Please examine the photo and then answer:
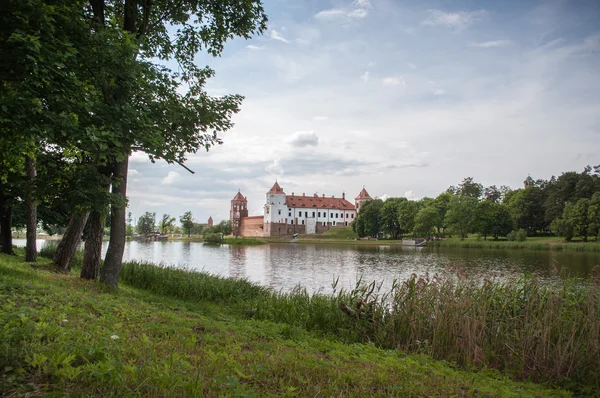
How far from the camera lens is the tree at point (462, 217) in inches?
2596

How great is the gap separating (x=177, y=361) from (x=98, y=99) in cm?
556

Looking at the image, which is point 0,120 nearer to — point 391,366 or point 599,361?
point 391,366

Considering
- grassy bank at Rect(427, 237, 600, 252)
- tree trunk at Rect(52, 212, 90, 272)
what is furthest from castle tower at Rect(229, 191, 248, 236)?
tree trunk at Rect(52, 212, 90, 272)

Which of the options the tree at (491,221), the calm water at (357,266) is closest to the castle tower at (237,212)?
the tree at (491,221)

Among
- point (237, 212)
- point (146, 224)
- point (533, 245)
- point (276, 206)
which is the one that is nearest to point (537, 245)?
point (533, 245)

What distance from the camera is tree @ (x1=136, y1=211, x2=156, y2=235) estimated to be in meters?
128

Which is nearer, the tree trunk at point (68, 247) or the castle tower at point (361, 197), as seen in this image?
the tree trunk at point (68, 247)

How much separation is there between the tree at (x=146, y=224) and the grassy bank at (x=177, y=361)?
128978 millimetres

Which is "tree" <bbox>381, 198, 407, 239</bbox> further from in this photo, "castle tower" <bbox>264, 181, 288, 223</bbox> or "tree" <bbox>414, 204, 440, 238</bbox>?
"castle tower" <bbox>264, 181, 288, 223</bbox>

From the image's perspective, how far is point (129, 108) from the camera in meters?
7.46

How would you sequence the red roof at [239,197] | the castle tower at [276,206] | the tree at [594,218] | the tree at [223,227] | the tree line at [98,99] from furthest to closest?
the red roof at [239,197] → the castle tower at [276,206] → the tree at [223,227] → the tree at [594,218] → the tree line at [98,99]

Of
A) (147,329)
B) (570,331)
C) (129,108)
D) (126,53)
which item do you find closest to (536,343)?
(570,331)

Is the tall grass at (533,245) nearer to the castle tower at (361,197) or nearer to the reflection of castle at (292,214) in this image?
the reflection of castle at (292,214)

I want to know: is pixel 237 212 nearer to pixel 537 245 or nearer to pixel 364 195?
pixel 364 195
